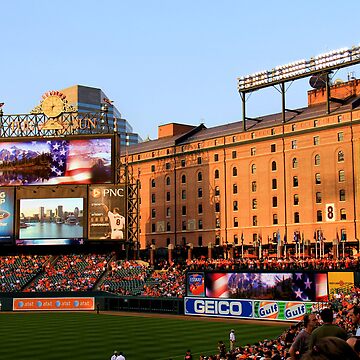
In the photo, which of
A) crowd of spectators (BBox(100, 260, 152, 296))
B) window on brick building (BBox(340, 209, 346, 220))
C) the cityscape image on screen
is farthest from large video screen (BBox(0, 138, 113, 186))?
window on brick building (BBox(340, 209, 346, 220))

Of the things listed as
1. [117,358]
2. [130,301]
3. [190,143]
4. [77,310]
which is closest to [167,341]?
[117,358]

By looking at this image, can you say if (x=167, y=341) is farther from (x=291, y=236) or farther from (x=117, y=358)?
(x=291, y=236)

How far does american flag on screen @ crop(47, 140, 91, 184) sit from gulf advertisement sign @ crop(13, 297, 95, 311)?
19.0m

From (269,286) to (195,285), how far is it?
31.3ft

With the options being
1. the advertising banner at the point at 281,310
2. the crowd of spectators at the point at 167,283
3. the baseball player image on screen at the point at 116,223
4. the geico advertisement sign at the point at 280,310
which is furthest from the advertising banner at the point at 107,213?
the geico advertisement sign at the point at 280,310

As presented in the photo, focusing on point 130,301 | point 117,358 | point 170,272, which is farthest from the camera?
point 170,272

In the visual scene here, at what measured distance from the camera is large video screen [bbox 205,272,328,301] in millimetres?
51844

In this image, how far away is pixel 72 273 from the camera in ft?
268

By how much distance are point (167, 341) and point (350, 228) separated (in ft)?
155

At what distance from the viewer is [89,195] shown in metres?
84.7

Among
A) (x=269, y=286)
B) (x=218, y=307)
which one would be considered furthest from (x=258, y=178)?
(x=269, y=286)

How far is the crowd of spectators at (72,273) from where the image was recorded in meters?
76.9

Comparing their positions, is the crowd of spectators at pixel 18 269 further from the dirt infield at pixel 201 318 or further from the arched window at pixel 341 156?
the arched window at pixel 341 156

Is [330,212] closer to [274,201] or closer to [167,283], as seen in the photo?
[274,201]
